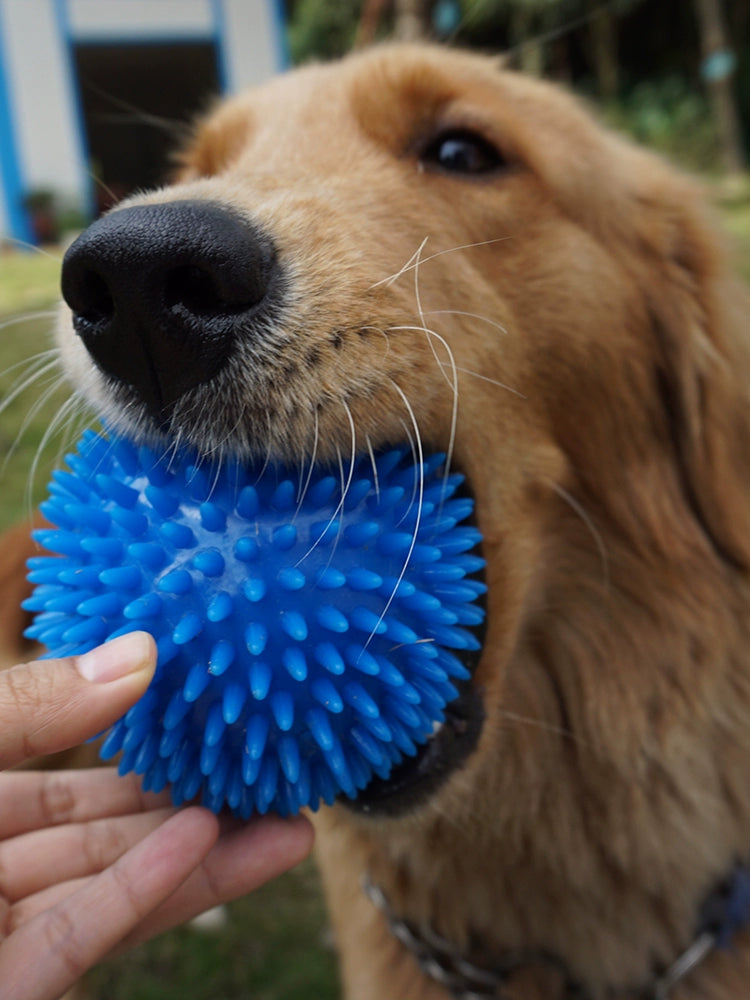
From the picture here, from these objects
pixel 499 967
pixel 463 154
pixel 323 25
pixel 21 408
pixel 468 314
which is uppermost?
pixel 323 25

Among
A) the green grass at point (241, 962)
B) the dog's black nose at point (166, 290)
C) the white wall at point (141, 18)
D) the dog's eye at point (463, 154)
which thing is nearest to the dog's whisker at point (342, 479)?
the dog's black nose at point (166, 290)

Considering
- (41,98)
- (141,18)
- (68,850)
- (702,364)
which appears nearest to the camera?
(68,850)

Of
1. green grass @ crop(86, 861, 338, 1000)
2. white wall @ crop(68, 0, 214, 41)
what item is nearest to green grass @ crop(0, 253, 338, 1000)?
green grass @ crop(86, 861, 338, 1000)

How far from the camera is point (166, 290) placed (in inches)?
52.8

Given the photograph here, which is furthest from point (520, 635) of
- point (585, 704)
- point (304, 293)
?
point (304, 293)

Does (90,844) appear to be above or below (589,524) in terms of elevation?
below

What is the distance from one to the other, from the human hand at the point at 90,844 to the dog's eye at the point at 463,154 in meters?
1.49

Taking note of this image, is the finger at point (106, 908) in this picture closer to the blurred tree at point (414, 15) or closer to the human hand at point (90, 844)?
the human hand at point (90, 844)

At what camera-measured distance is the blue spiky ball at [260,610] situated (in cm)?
128

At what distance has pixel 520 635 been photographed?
Answer: 7.15ft

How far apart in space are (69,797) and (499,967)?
3.68 ft

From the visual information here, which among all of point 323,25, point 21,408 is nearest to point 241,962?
point 21,408

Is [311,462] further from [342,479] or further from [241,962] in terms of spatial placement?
[241,962]

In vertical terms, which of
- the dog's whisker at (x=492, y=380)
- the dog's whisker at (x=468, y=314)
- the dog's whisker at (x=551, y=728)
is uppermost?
the dog's whisker at (x=468, y=314)
